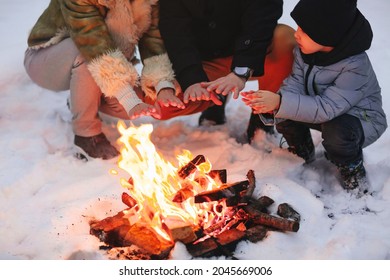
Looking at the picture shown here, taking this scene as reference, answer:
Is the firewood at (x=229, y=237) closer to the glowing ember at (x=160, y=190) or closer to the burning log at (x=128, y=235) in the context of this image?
the glowing ember at (x=160, y=190)

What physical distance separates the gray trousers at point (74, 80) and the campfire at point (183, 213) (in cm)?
55

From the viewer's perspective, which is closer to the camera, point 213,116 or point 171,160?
point 171,160

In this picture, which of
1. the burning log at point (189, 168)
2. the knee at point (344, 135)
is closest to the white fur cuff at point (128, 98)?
the burning log at point (189, 168)

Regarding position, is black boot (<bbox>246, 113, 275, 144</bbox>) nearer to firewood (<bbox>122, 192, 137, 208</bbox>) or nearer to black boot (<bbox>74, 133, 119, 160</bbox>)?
black boot (<bbox>74, 133, 119, 160</bbox>)

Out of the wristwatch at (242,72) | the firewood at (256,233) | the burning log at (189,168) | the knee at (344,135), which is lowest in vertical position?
the firewood at (256,233)

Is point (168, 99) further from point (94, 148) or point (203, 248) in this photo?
point (203, 248)

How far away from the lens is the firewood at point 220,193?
1.97 meters

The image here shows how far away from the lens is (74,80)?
8.37ft

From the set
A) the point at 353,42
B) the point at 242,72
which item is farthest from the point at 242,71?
the point at 353,42

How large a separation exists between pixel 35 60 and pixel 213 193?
1358 mm

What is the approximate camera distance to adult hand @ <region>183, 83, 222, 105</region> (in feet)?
7.74

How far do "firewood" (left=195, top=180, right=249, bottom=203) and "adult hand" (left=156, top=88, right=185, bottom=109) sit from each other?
1.73 feet

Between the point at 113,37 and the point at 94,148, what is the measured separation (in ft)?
2.08
